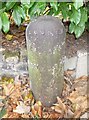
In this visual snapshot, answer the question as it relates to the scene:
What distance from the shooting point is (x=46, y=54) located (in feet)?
7.63

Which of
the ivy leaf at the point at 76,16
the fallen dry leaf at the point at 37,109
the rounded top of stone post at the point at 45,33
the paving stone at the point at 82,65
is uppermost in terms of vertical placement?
the ivy leaf at the point at 76,16

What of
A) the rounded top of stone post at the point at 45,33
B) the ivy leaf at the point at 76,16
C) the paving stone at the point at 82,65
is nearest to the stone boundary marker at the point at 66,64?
the paving stone at the point at 82,65

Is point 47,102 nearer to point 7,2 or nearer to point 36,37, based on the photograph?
point 36,37

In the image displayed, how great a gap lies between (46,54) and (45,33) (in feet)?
0.53

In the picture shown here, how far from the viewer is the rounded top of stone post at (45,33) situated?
2264 mm

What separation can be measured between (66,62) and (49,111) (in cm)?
52

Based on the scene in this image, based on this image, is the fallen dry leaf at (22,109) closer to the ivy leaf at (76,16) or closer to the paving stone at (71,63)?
the paving stone at (71,63)

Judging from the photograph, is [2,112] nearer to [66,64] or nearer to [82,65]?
[66,64]

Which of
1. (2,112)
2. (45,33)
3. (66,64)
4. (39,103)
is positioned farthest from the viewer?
(66,64)

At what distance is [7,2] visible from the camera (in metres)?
2.44

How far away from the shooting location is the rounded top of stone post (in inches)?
89.1

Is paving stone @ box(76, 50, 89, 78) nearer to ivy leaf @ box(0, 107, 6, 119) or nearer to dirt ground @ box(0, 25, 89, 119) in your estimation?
dirt ground @ box(0, 25, 89, 119)

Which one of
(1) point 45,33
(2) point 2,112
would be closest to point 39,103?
(2) point 2,112

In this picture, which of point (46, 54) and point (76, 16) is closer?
point (46, 54)
